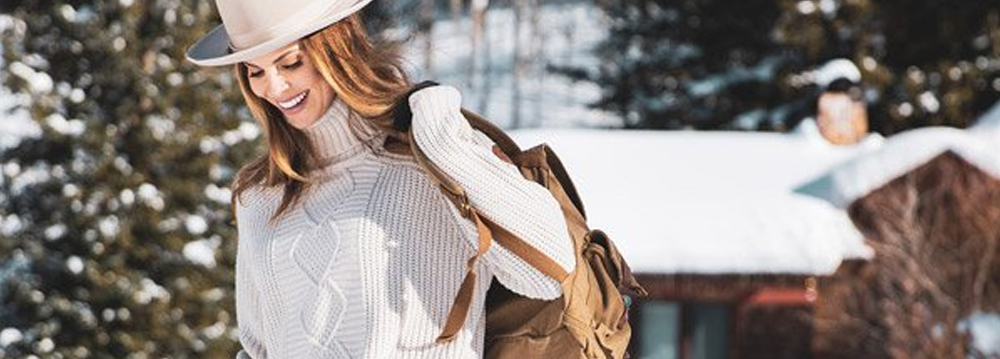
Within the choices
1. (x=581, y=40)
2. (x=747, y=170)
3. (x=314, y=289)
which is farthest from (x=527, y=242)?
(x=581, y=40)

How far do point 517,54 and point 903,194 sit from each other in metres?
30.3

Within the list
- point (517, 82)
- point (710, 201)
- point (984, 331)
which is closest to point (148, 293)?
point (984, 331)

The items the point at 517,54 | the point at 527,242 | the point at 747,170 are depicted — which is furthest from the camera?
the point at 517,54

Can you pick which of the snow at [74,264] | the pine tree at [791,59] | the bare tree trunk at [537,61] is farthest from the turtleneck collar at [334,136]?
the bare tree trunk at [537,61]

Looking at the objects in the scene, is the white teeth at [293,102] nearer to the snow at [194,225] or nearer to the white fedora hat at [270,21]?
the white fedora hat at [270,21]

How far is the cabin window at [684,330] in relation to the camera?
20.6m

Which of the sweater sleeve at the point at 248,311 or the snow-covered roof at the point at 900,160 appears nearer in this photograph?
the sweater sleeve at the point at 248,311

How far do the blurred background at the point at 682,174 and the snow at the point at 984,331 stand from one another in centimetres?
2

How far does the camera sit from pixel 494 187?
3633mm

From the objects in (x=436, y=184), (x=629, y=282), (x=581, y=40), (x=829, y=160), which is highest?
(x=436, y=184)

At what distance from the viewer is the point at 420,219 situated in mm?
3848

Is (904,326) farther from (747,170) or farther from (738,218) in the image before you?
(747,170)

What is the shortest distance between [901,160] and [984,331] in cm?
216

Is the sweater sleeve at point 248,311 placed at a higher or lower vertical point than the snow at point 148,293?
higher
